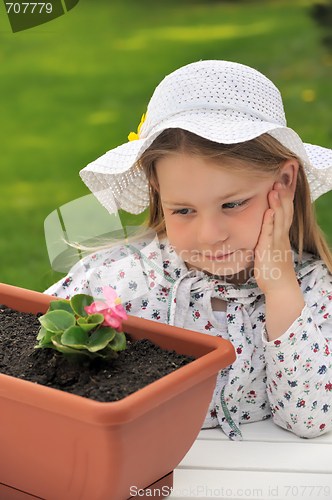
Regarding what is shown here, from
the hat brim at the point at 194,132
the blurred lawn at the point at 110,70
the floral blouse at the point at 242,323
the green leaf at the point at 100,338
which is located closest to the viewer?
the green leaf at the point at 100,338

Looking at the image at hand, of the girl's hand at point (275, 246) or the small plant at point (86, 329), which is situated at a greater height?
the small plant at point (86, 329)

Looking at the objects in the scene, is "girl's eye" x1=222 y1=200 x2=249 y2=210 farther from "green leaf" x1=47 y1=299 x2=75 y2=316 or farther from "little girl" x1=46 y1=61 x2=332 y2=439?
"green leaf" x1=47 y1=299 x2=75 y2=316

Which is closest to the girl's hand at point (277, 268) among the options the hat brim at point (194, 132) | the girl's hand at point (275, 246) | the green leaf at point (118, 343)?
the girl's hand at point (275, 246)

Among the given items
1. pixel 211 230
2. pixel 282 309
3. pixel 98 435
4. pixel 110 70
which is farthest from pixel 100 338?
pixel 110 70

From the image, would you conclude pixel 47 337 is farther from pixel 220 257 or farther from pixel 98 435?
pixel 220 257

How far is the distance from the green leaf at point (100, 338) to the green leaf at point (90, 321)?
1 cm

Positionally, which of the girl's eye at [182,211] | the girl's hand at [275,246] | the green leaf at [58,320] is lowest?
the girl's hand at [275,246]

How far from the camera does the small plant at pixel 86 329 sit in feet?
2.11

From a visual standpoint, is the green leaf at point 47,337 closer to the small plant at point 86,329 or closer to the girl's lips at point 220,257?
the small plant at point 86,329

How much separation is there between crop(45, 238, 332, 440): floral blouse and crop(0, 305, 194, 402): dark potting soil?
263 mm

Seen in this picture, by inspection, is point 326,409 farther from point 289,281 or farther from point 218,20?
point 218,20

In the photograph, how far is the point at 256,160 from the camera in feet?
2.98

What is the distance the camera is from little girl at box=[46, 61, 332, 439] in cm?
87

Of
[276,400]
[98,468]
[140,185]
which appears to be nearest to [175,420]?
[98,468]
